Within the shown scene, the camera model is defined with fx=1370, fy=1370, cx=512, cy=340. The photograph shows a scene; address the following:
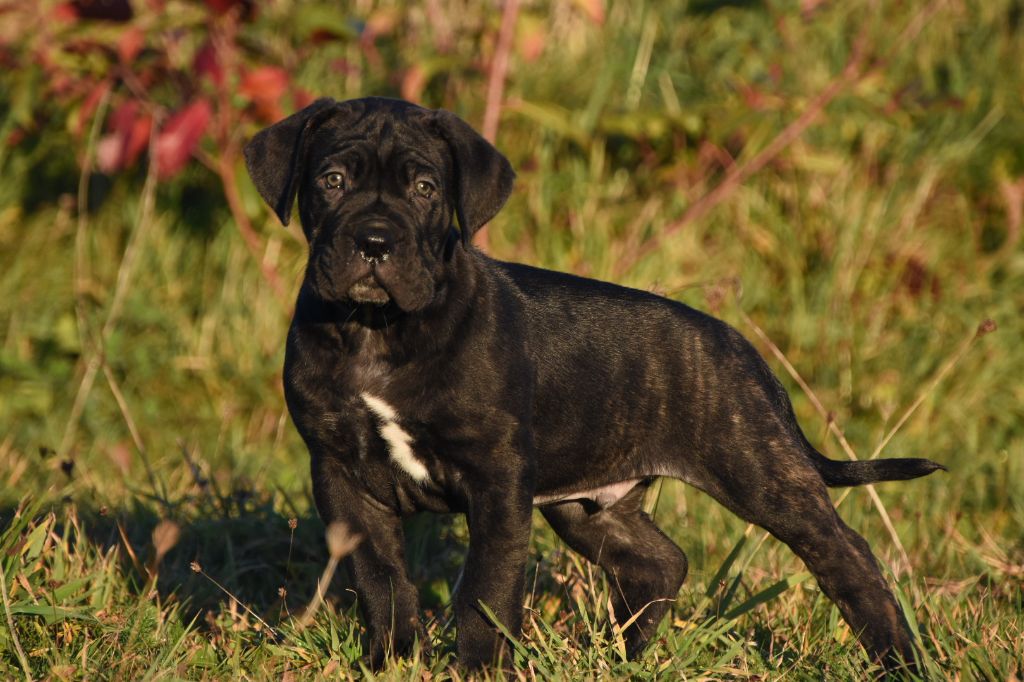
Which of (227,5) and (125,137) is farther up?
(227,5)

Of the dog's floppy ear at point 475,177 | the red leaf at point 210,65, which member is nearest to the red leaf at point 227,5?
the red leaf at point 210,65

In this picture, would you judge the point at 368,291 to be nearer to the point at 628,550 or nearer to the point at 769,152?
the point at 628,550

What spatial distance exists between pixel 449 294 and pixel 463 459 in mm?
531

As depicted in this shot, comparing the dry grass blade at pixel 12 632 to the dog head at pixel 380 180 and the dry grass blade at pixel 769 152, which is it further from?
the dry grass blade at pixel 769 152

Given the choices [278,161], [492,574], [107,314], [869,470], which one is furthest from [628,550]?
[107,314]

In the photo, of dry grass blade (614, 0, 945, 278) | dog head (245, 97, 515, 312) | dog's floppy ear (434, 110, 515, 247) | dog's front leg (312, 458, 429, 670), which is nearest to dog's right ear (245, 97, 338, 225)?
dog head (245, 97, 515, 312)

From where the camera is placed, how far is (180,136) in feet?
23.3

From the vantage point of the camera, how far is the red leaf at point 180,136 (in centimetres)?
706

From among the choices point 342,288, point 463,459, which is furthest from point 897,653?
point 342,288

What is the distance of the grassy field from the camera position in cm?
693

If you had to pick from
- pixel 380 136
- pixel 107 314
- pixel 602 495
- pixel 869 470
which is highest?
pixel 380 136

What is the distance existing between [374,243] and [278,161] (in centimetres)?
53

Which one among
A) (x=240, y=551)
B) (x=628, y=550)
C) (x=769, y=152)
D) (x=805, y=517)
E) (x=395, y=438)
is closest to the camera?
(x=395, y=438)

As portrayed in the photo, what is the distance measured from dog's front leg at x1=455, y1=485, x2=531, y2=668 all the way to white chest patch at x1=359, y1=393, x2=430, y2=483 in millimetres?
203
